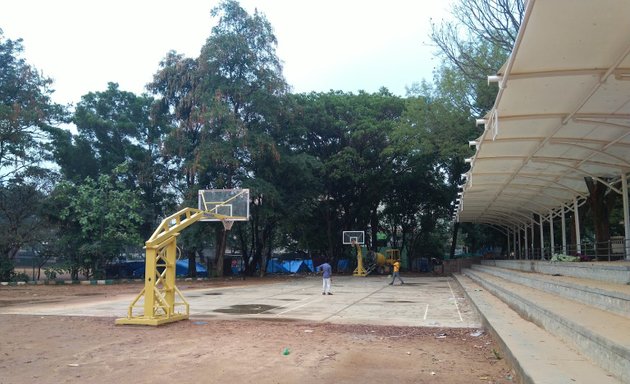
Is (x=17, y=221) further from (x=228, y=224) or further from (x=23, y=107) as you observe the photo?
(x=228, y=224)

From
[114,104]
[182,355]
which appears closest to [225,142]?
[114,104]

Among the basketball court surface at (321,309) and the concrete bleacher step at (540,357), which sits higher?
the concrete bleacher step at (540,357)

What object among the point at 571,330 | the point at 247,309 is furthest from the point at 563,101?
the point at 247,309

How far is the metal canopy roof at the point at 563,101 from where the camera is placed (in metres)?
6.03

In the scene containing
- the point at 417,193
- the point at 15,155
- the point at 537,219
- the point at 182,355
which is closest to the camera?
the point at 182,355

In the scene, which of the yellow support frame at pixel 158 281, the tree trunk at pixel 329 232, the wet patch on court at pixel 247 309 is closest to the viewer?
the yellow support frame at pixel 158 281

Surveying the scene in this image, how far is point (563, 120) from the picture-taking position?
955 centimetres

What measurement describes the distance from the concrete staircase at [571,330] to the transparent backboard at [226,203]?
743cm

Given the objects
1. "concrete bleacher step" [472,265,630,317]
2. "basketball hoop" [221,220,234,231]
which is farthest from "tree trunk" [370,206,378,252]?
"concrete bleacher step" [472,265,630,317]

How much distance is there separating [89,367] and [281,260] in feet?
140

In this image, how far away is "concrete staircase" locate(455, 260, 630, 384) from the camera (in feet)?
16.2

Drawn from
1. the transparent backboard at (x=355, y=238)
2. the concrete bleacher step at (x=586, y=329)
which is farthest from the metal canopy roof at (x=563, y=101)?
the transparent backboard at (x=355, y=238)

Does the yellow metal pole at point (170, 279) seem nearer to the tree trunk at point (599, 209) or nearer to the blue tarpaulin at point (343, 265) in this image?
the tree trunk at point (599, 209)

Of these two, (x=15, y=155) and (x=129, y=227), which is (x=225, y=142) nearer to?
(x=129, y=227)
